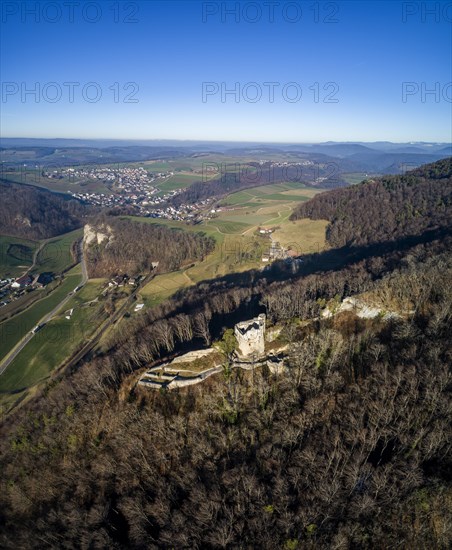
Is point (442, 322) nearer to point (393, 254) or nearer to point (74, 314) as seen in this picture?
point (393, 254)

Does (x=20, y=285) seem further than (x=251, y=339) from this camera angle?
Yes

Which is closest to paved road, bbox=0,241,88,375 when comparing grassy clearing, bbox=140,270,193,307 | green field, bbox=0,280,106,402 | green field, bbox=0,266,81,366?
green field, bbox=0,280,106,402

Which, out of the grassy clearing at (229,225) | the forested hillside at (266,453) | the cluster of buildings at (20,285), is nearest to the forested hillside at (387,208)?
the grassy clearing at (229,225)

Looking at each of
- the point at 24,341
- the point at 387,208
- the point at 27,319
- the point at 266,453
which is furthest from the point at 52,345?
the point at 387,208

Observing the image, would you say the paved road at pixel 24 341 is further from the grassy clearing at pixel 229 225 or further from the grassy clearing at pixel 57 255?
the grassy clearing at pixel 229 225

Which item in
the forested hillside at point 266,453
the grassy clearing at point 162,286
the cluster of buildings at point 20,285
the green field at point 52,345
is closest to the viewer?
the forested hillside at point 266,453

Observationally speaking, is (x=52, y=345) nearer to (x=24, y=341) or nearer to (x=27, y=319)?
(x=24, y=341)

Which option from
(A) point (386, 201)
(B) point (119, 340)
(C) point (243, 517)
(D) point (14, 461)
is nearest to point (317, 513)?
(C) point (243, 517)

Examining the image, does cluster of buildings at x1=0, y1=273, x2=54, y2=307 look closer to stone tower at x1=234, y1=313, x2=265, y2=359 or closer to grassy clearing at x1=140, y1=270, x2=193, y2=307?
grassy clearing at x1=140, y1=270, x2=193, y2=307
